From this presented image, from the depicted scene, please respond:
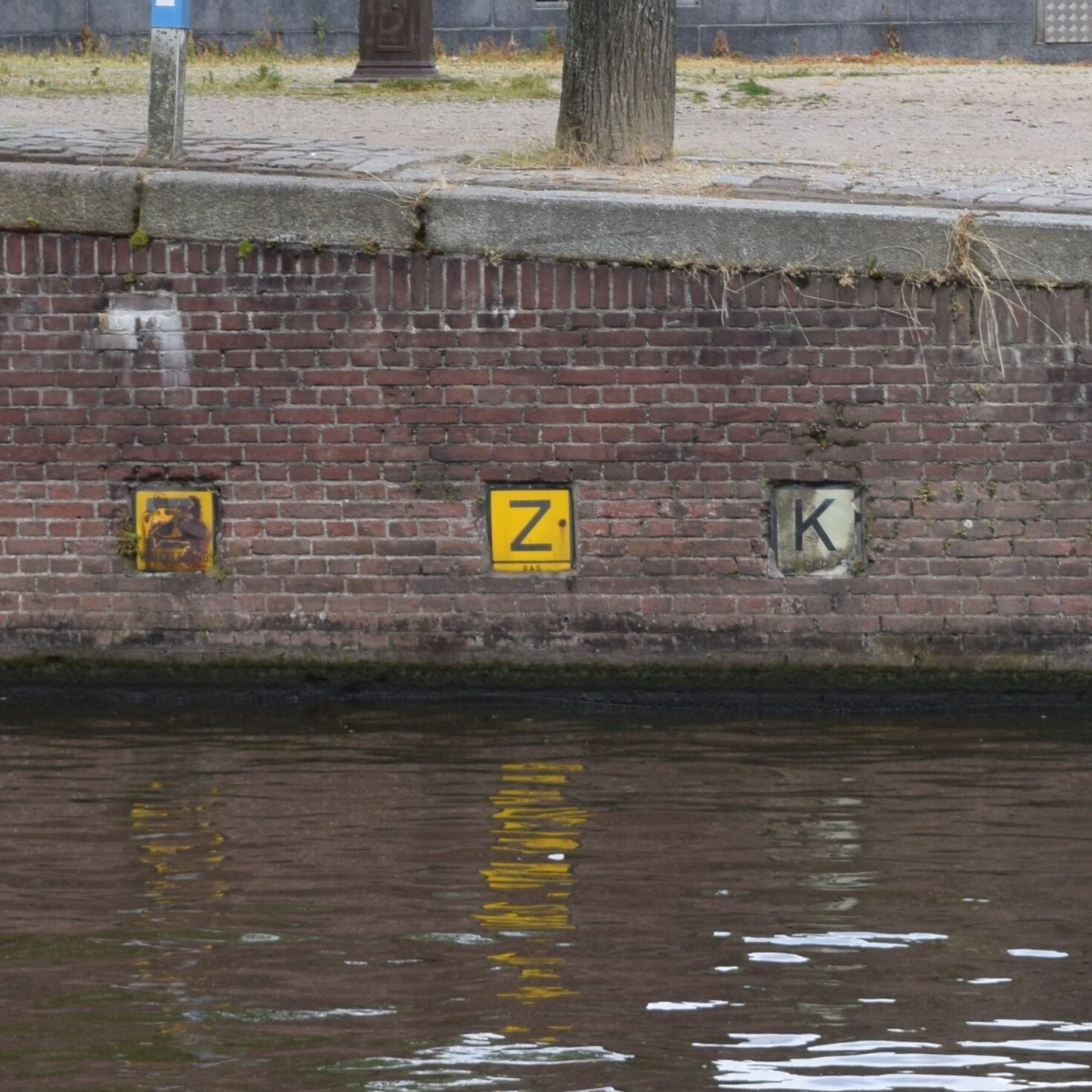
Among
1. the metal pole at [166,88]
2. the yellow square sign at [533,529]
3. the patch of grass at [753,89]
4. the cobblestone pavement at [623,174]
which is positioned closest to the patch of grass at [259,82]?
the patch of grass at [753,89]

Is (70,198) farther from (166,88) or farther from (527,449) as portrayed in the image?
(527,449)

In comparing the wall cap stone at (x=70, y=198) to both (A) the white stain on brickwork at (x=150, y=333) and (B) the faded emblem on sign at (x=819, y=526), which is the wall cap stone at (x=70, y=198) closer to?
(A) the white stain on brickwork at (x=150, y=333)

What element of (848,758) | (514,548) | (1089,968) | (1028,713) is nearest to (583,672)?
(514,548)

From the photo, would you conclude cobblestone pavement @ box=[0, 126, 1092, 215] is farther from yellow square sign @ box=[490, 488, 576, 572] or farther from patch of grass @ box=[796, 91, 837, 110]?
patch of grass @ box=[796, 91, 837, 110]

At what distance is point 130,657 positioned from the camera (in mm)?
7848

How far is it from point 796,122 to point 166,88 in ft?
13.4

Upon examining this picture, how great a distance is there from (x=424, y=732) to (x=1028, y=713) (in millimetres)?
2271

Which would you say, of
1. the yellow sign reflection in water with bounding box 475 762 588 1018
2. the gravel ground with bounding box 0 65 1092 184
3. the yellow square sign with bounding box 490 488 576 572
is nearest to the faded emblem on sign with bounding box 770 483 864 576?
the yellow square sign with bounding box 490 488 576 572

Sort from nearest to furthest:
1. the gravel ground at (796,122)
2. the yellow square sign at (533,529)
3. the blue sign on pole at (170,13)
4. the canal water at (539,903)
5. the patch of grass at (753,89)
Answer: the canal water at (539,903) < the yellow square sign at (533,529) < the blue sign on pole at (170,13) < the gravel ground at (796,122) < the patch of grass at (753,89)

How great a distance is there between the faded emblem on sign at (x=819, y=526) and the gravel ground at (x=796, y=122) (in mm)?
1671

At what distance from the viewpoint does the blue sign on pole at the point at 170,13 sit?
793 centimetres

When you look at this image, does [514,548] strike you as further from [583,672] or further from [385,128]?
[385,128]

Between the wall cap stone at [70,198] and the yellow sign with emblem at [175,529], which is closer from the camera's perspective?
the wall cap stone at [70,198]

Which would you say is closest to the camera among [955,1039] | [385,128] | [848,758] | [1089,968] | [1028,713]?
[955,1039]
